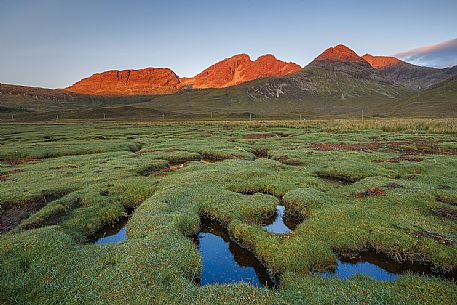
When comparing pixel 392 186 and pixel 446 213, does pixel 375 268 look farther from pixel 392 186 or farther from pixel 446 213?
pixel 392 186

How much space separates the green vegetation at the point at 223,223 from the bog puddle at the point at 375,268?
0.49 m

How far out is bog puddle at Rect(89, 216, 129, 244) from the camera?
18.8 meters

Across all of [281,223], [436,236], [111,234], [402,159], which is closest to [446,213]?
[436,236]

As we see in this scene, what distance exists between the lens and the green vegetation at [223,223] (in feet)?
37.8

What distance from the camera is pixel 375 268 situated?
14.9 meters

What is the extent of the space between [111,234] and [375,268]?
1672cm

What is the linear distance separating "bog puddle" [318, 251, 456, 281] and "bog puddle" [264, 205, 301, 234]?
4788 mm

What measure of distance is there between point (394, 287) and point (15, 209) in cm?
2667

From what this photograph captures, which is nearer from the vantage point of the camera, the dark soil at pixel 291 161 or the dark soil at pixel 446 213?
the dark soil at pixel 446 213

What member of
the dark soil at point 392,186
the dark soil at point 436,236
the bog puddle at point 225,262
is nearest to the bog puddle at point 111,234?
the bog puddle at point 225,262

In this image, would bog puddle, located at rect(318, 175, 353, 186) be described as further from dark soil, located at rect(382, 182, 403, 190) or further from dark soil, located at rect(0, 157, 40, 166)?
dark soil, located at rect(0, 157, 40, 166)

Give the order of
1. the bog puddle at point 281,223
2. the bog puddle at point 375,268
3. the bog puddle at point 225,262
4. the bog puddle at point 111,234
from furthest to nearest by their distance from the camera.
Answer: the bog puddle at point 281,223
the bog puddle at point 111,234
the bog puddle at point 225,262
the bog puddle at point 375,268

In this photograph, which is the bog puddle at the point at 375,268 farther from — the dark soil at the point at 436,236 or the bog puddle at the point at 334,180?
the bog puddle at the point at 334,180

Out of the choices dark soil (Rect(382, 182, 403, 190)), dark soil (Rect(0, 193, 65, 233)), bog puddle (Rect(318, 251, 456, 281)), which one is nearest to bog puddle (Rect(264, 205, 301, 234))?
bog puddle (Rect(318, 251, 456, 281))
